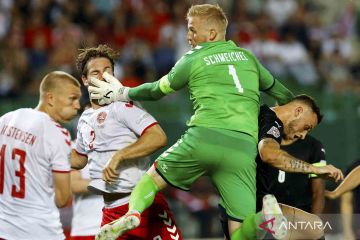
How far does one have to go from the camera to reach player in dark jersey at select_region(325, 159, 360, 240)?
Answer: 7.93 meters

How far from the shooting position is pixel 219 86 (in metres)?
6.86

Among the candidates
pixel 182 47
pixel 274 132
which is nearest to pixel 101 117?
pixel 274 132

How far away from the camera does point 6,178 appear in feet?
23.5

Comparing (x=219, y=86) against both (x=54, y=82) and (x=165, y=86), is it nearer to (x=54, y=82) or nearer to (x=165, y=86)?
(x=165, y=86)

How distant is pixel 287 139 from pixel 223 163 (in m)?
1.10

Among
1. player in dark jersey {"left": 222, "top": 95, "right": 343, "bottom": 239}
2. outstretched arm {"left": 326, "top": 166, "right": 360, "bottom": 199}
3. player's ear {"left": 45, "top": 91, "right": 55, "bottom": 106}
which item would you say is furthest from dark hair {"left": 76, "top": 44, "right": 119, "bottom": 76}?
outstretched arm {"left": 326, "top": 166, "right": 360, "bottom": 199}

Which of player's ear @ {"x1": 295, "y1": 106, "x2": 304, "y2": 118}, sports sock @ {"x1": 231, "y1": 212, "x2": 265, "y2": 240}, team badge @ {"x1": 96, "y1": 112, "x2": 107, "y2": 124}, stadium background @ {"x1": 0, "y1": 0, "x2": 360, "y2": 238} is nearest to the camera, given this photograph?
sports sock @ {"x1": 231, "y1": 212, "x2": 265, "y2": 240}

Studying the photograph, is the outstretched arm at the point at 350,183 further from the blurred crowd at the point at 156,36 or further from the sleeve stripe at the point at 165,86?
the blurred crowd at the point at 156,36

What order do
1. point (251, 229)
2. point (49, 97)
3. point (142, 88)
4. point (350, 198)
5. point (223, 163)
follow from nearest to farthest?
point (251, 229) → point (223, 163) → point (142, 88) → point (49, 97) → point (350, 198)

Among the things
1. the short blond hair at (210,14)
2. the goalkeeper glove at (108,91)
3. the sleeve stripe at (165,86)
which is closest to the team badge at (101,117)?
the goalkeeper glove at (108,91)

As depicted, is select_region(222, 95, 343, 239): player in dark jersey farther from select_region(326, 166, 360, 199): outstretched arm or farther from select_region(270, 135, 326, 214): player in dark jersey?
select_region(326, 166, 360, 199): outstretched arm

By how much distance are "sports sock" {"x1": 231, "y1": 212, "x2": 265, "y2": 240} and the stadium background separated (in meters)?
5.18

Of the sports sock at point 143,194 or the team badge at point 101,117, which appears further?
the team badge at point 101,117

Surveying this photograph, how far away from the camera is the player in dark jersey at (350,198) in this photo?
26.0 feet
